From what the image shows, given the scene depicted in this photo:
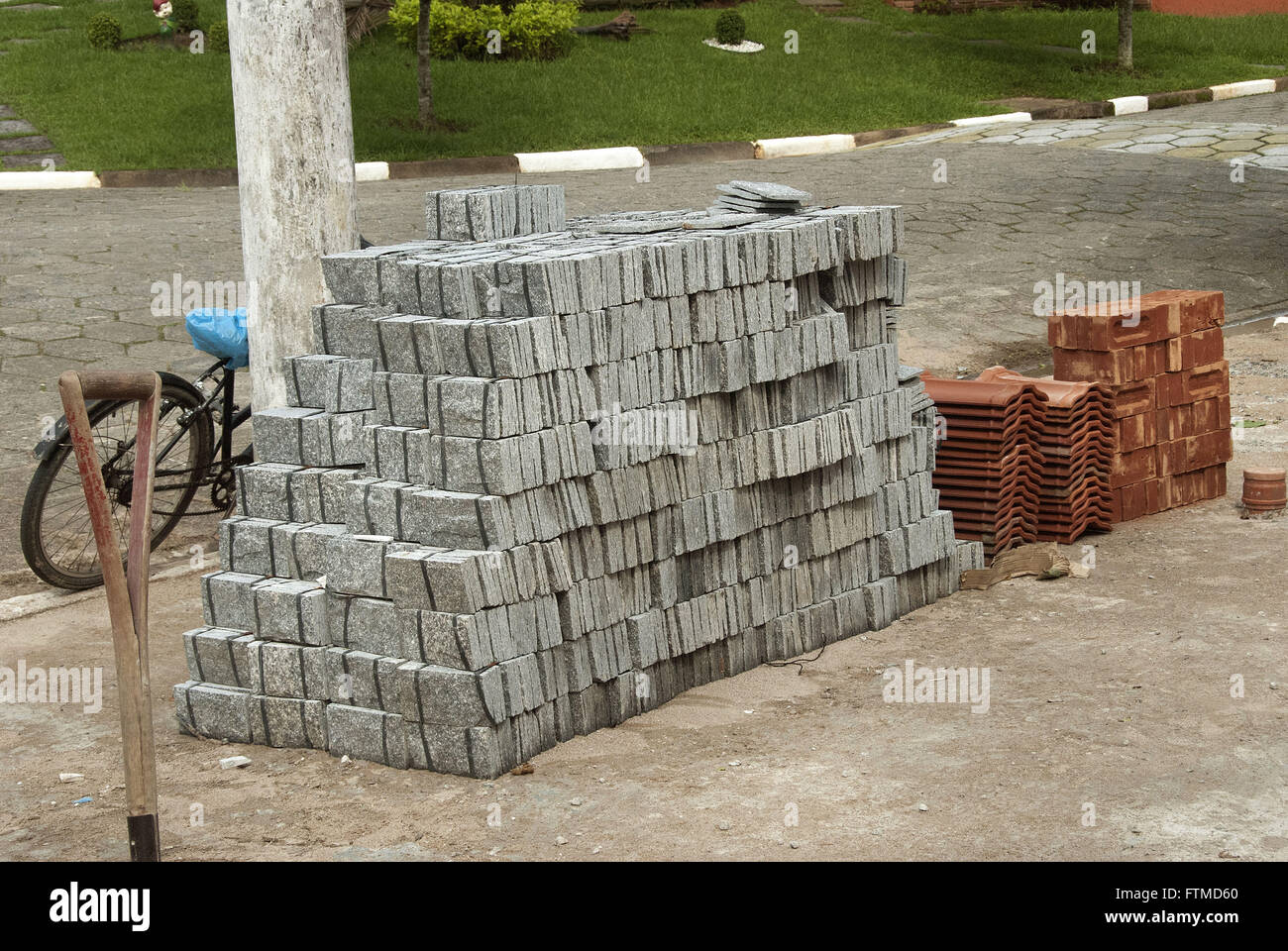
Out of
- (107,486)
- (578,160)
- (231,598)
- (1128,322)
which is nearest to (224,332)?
(107,486)

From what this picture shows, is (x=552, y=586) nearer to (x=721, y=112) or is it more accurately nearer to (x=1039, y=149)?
(x=1039, y=149)

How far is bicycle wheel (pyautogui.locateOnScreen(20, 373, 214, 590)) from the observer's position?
735 centimetres

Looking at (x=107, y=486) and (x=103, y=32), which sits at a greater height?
(x=103, y=32)

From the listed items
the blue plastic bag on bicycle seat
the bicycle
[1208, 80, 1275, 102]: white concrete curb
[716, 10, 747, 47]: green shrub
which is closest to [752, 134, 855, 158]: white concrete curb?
[716, 10, 747, 47]: green shrub

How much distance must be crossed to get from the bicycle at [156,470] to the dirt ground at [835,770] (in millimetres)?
533

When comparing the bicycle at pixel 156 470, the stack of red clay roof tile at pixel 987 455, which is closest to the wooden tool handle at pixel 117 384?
the bicycle at pixel 156 470

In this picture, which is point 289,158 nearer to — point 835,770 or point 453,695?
point 453,695

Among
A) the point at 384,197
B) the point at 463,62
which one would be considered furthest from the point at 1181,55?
the point at 384,197

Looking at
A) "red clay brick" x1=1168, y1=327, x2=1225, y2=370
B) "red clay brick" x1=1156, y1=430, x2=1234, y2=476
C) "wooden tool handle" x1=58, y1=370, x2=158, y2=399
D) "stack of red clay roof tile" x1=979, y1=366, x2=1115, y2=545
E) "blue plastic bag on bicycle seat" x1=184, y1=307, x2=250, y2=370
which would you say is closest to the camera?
"wooden tool handle" x1=58, y1=370, x2=158, y2=399

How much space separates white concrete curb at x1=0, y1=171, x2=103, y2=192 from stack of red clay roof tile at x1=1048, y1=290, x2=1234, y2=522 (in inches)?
487

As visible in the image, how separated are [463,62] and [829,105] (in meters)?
5.15

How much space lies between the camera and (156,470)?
736 cm

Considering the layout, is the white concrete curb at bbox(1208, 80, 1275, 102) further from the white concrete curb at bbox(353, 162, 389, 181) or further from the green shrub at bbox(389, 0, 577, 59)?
the white concrete curb at bbox(353, 162, 389, 181)

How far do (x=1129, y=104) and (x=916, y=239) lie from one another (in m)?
8.63
